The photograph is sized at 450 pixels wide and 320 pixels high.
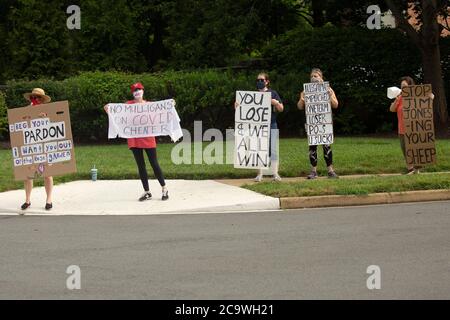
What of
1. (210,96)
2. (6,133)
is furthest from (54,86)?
(210,96)

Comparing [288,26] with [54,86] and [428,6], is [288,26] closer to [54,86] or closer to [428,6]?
[428,6]

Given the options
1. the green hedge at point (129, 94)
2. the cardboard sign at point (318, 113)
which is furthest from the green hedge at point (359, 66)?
the cardboard sign at point (318, 113)

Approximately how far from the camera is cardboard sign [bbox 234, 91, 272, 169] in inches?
577

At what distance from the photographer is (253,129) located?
48.5 feet

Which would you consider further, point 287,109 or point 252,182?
point 287,109

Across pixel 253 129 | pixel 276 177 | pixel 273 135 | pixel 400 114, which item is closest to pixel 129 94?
pixel 253 129

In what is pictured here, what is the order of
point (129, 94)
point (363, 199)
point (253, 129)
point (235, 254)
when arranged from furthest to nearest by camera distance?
point (129, 94)
point (253, 129)
point (363, 199)
point (235, 254)

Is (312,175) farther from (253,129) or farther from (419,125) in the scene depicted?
(419,125)

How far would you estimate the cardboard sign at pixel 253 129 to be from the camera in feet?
48.1

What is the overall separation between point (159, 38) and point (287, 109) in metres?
9.32

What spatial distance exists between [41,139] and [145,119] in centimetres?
165

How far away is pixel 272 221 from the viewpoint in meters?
11.4

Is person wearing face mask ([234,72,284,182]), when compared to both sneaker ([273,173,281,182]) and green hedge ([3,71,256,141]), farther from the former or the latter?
green hedge ([3,71,256,141])

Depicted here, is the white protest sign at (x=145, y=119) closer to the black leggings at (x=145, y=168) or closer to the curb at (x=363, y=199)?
the black leggings at (x=145, y=168)
